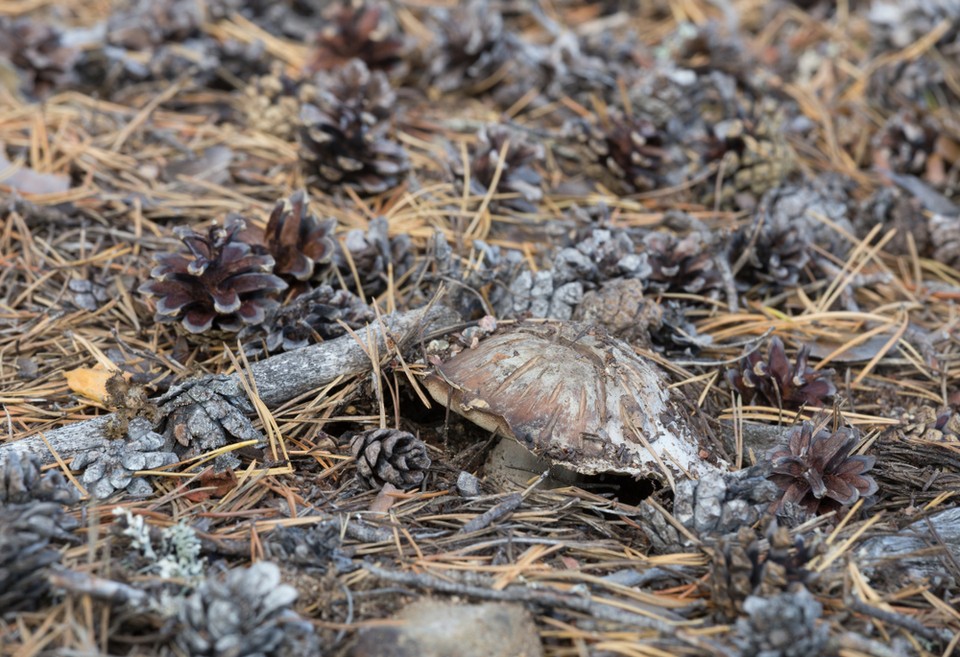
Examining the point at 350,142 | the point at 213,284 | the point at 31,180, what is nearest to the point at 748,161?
the point at 350,142

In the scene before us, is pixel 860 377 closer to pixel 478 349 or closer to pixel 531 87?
pixel 478 349

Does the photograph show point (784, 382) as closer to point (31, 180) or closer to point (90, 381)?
point (90, 381)

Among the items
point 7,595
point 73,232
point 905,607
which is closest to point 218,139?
point 73,232

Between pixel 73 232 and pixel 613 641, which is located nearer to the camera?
pixel 613 641

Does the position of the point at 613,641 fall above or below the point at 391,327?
below

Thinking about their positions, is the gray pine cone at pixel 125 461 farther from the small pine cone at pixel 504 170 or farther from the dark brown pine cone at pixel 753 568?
the small pine cone at pixel 504 170

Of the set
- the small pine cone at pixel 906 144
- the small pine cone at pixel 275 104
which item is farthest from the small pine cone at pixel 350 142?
the small pine cone at pixel 906 144
